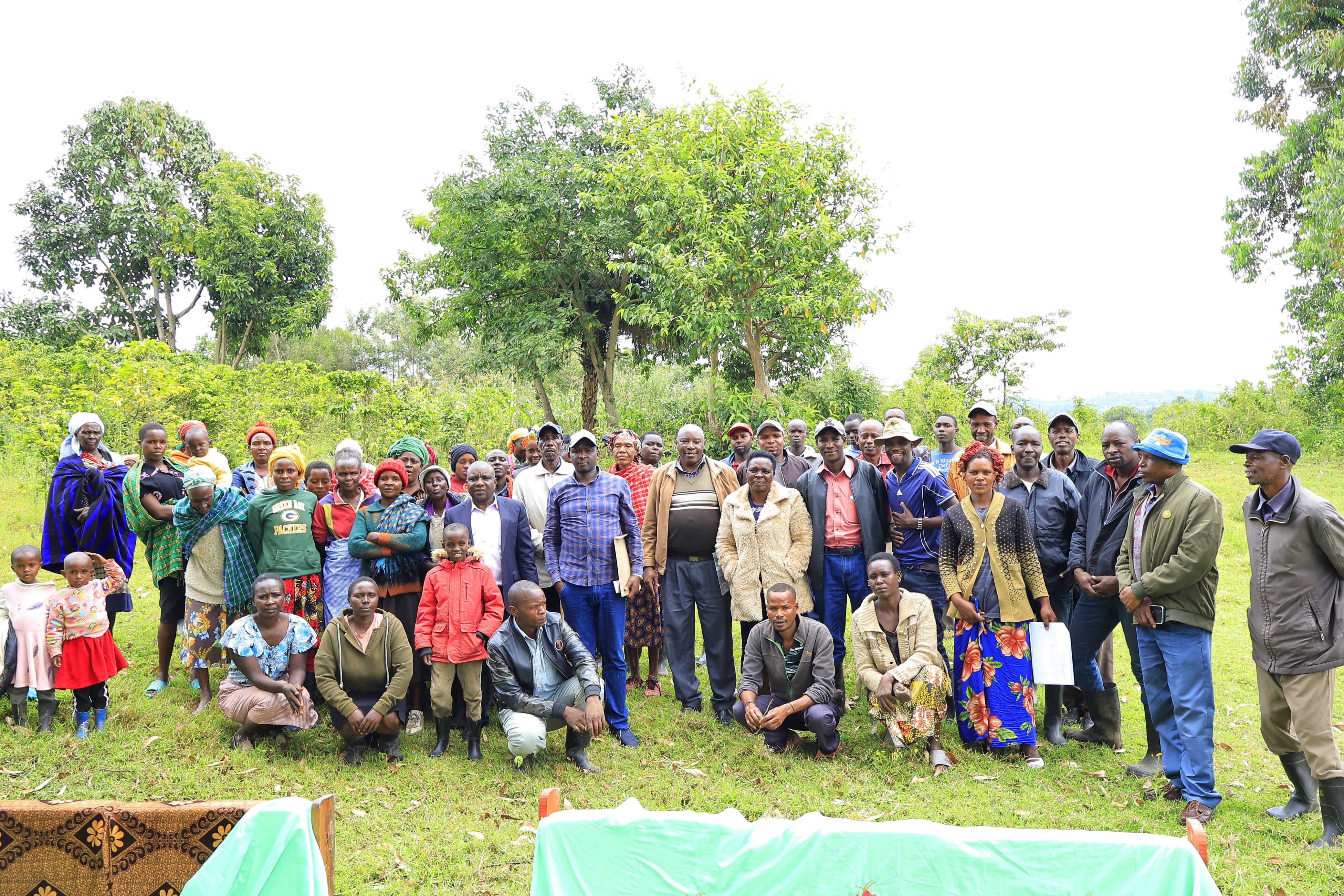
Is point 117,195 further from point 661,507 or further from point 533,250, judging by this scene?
point 661,507

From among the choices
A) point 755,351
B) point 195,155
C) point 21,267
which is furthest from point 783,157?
point 21,267

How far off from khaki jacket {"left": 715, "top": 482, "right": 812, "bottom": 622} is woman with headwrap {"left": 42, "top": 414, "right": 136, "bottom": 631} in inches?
183

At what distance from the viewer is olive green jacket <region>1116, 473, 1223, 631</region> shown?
4.59 meters

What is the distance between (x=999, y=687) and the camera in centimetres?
557

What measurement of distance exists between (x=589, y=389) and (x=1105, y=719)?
60.2 feet

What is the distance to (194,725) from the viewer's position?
226 inches

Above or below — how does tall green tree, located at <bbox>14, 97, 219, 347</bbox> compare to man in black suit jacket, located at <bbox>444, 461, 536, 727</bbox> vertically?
above

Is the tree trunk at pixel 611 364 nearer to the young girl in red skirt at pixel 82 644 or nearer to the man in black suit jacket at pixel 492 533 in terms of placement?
the man in black suit jacket at pixel 492 533

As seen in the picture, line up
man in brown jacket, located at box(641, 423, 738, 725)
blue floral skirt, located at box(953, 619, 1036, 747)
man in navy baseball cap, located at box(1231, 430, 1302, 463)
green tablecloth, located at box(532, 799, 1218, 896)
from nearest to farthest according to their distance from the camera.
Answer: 1. green tablecloth, located at box(532, 799, 1218, 896)
2. man in navy baseball cap, located at box(1231, 430, 1302, 463)
3. blue floral skirt, located at box(953, 619, 1036, 747)
4. man in brown jacket, located at box(641, 423, 738, 725)

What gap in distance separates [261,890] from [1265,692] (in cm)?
503

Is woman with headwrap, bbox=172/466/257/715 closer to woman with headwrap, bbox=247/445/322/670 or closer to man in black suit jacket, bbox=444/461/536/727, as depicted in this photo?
woman with headwrap, bbox=247/445/322/670

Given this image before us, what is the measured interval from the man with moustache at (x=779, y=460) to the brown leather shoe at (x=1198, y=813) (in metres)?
3.56

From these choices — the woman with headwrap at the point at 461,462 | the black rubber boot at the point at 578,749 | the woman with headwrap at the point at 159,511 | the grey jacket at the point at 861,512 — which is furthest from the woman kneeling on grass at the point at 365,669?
the grey jacket at the point at 861,512

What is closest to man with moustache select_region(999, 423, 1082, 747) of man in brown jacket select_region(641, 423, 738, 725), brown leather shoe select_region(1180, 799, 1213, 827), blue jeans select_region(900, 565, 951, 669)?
blue jeans select_region(900, 565, 951, 669)
